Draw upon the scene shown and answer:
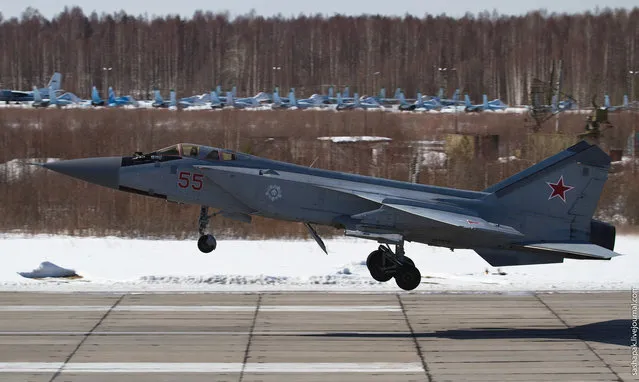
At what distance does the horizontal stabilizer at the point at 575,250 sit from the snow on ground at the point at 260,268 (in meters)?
3.13

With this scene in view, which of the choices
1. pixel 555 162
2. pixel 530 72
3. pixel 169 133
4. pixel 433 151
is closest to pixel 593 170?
pixel 555 162

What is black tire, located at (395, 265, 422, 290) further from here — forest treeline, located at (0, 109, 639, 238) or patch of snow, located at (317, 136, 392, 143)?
patch of snow, located at (317, 136, 392, 143)

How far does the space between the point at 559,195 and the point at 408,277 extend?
3512 mm

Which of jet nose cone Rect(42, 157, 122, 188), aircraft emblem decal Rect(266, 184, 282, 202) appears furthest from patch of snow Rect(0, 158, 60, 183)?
aircraft emblem decal Rect(266, 184, 282, 202)

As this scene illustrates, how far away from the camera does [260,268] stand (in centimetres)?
2409

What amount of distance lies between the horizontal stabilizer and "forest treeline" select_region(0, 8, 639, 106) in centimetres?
8019

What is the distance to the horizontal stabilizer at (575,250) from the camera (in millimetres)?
18344

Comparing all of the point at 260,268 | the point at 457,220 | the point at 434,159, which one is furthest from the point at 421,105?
the point at 457,220

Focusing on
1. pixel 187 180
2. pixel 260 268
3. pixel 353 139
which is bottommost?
pixel 260 268

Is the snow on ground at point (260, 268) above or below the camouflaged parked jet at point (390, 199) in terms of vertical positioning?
below

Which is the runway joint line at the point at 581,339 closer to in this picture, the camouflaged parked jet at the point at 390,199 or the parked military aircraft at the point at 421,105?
the camouflaged parked jet at the point at 390,199

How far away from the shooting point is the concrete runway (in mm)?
15445

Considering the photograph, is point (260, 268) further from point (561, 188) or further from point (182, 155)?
point (561, 188)

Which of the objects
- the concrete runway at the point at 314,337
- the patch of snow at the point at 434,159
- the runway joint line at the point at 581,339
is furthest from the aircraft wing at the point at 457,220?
the patch of snow at the point at 434,159
